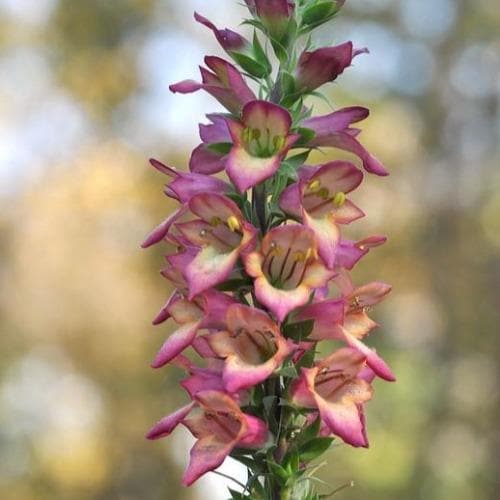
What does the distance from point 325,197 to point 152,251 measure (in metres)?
14.5

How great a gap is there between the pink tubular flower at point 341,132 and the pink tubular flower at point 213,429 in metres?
0.53

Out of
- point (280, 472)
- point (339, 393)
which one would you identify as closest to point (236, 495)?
point (280, 472)

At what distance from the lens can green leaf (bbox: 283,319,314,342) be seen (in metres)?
1.90

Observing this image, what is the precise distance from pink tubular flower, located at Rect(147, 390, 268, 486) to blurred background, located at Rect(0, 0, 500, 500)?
1357cm

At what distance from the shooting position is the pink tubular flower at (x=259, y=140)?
73.6 inches

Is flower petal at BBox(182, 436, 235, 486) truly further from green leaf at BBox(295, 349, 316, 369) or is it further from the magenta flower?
the magenta flower

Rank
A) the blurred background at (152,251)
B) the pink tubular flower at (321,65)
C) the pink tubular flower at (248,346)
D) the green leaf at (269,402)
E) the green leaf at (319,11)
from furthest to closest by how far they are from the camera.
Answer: the blurred background at (152,251), the green leaf at (319,11), the pink tubular flower at (321,65), the green leaf at (269,402), the pink tubular flower at (248,346)

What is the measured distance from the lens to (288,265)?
6.15 feet

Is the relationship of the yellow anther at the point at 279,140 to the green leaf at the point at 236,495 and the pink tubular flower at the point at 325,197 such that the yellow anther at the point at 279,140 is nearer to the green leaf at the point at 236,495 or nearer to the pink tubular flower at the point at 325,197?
the pink tubular flower at the point at 325,197

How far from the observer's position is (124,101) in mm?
17719

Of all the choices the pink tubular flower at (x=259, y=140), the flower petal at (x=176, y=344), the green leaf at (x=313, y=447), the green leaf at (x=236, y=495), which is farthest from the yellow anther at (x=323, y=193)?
the green leaf at (x=236, y=495)

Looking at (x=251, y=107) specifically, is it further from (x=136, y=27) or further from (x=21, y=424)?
(x=136, y=27)

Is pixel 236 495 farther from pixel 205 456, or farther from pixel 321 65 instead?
pixel 321 65

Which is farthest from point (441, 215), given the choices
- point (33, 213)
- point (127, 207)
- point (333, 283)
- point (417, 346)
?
point (333, 283)
